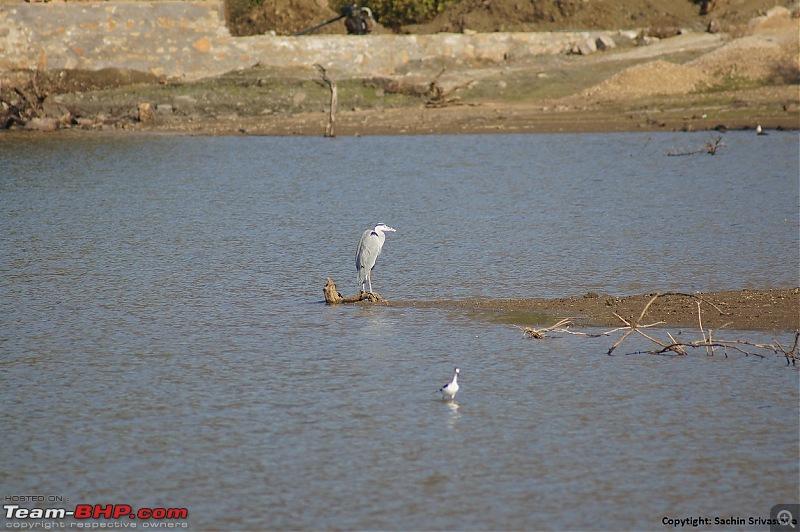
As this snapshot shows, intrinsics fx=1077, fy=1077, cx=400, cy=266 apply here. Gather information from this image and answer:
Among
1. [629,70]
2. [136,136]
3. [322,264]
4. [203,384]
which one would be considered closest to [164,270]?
[322,264]

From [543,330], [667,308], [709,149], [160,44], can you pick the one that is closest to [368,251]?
[543,330]

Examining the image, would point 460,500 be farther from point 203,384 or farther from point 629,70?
point 629,70

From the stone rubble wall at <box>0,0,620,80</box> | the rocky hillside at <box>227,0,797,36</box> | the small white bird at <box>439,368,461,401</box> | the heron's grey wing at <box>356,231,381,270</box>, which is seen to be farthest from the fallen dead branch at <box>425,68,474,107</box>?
the small white bird at <box>439,368,461,401</box>

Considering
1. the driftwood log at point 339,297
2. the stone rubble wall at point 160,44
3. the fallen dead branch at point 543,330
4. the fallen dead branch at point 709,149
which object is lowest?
the fallen dead branch at point 709,149

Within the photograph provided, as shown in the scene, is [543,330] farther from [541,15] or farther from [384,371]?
[541,15]

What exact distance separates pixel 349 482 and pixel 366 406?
1.54 meters

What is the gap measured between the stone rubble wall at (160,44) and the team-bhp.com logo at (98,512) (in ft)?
105

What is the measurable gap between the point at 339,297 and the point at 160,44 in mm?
28168

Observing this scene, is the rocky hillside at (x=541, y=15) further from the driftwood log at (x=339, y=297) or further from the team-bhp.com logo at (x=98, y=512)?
the team-bhp.com logo at (x=98, y=512)

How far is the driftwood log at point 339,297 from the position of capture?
11.9 meters

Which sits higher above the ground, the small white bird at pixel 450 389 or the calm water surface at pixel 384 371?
the small white bird at pixel 450 389

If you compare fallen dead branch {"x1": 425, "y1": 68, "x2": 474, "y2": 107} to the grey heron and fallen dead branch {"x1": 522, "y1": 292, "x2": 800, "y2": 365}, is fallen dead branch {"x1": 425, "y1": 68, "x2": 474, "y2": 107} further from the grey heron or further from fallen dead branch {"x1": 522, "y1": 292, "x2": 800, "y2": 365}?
fallen dead branch {"x1": 522, "y1": 292, "x2": 800, "y2": 365}

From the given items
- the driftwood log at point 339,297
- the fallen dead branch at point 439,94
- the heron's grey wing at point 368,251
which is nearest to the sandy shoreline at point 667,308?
the driftwood log at point 339,297

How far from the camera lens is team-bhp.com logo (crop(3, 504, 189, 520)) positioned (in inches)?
263
